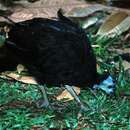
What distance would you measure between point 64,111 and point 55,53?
419 millimetres

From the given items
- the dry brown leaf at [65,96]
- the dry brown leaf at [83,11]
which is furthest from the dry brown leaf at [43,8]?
the dry brown leaf at [65,96]

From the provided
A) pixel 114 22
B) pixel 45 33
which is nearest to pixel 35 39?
pixel 45 33

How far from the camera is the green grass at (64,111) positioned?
10.5 feet

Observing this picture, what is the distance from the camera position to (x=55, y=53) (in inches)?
141

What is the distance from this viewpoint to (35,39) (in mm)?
3637

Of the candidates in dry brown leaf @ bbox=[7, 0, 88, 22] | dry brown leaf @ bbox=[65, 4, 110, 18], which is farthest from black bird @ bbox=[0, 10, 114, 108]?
dry brown leaf @ bbox=[65, 4, 110, 18]

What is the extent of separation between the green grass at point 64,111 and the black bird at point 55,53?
0.35 feet

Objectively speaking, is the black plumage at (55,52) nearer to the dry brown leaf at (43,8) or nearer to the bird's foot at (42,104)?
the bird's foot at (42,104)

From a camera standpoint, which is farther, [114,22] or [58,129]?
[114,22]

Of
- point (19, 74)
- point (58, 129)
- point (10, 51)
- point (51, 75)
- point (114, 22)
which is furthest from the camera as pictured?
point (114, 22)

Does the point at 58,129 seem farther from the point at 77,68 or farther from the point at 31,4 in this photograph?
the point at 31,4

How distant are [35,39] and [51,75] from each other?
11.2 inches

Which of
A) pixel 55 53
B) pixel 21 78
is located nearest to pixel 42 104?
pixel 55 53

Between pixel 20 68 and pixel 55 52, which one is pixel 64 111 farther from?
pixel 20 68
